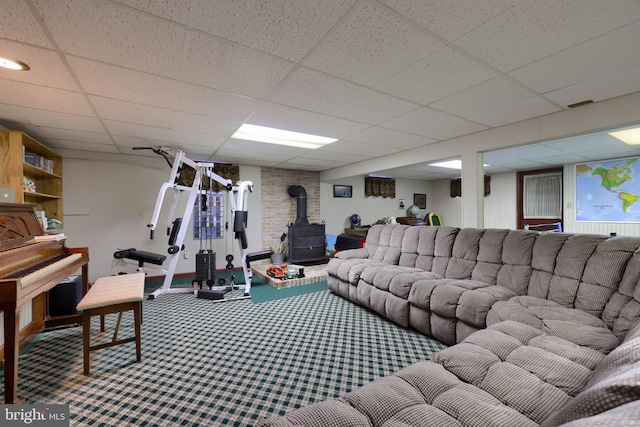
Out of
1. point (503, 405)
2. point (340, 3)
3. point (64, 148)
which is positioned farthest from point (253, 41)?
point (64, 148)

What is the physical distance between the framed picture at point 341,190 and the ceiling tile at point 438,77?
445 centimetres

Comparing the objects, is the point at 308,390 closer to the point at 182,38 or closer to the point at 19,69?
the point at 182,38

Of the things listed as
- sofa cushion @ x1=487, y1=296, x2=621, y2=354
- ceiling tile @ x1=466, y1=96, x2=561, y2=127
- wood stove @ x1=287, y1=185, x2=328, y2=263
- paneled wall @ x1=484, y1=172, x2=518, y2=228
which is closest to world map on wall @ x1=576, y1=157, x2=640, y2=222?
paneled wall @ x1=484, y1=172, x2=518, y2=228

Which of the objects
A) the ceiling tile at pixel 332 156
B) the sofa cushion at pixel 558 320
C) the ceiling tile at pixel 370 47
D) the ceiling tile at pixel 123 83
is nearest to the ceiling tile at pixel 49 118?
the ceiling tile at pixel 123 83

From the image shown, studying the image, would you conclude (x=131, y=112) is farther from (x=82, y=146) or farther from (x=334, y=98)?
Answer: (x=82, y=146)

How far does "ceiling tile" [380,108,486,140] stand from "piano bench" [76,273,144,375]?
291cm

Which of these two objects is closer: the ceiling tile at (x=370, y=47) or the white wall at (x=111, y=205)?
the ceiling tile at (x=370, y=47)

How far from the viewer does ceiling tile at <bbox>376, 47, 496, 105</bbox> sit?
1.70 meters

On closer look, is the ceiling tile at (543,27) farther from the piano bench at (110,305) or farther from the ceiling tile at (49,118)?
the ceiling tile at (49,118)

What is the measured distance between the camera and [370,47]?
155 cm

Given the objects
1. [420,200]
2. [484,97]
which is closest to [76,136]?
[484,97]

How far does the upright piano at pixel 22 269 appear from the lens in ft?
4.77

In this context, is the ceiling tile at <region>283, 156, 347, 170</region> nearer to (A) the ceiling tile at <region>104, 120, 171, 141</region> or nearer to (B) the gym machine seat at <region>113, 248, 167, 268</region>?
(A) the ceiling tile at <region>104, 120, 171, 141</region>

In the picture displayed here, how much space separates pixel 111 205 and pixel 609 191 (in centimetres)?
906
